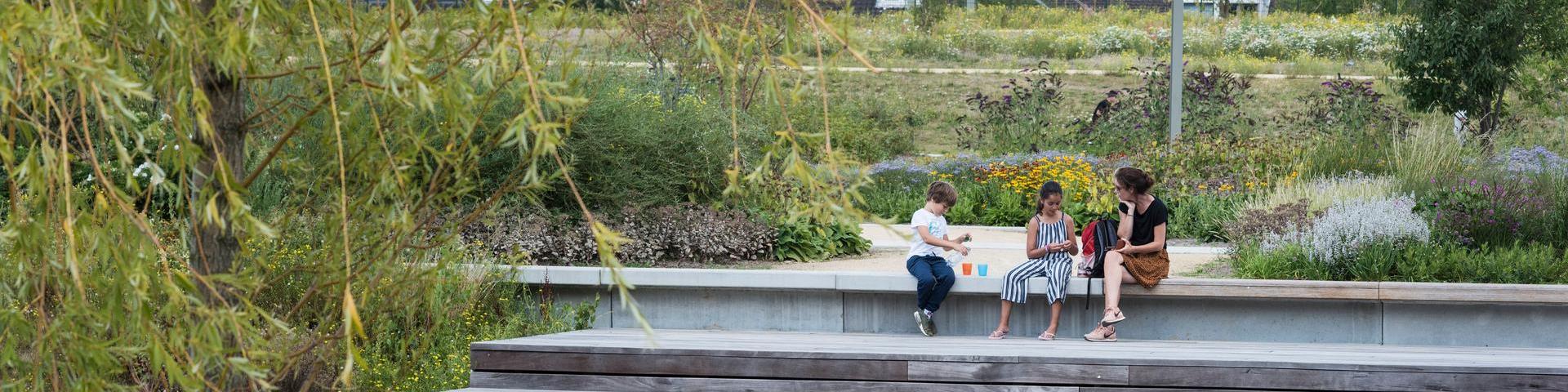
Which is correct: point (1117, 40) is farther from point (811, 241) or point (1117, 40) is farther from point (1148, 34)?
point (811, 241)

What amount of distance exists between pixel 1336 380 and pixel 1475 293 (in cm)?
175

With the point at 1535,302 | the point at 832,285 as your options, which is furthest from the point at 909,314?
the point at 1535,302

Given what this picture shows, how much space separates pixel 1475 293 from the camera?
6246 mm

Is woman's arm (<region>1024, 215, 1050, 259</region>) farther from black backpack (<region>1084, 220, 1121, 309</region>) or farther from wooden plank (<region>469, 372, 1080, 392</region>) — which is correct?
wooden plank (<region>469, 372, 1080, 392</region>)

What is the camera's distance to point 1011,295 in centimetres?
652

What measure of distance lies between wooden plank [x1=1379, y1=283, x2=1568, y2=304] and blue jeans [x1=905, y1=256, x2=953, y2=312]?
1.88 meters

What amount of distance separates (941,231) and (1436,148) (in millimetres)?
5942

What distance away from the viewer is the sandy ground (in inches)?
321

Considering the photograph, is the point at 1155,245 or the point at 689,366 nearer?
the point at 689,366

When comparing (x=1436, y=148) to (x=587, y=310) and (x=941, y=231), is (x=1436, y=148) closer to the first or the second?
(x=941, y=231)

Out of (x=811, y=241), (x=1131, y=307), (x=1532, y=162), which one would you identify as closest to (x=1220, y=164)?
(x=1532, y=162)

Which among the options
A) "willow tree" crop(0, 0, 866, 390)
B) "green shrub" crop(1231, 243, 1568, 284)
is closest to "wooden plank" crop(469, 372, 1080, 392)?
"willow tree" crop(0, 0, 866, 390)

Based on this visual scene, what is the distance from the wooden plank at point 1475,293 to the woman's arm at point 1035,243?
1.45m

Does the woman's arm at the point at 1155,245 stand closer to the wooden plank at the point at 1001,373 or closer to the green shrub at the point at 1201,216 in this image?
the wooden plank at the point at 1001,373
